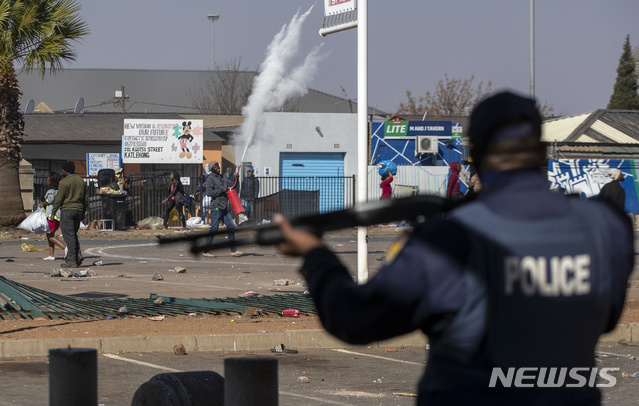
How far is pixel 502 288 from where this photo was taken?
6.61ft

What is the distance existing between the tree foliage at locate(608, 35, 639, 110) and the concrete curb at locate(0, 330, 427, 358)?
5751cm

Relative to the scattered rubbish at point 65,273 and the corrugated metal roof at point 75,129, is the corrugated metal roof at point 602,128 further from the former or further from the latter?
the scattered rubbish at point 65,273

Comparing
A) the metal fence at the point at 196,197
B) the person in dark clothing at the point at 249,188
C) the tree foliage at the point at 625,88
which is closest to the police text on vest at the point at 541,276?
the metal fence at the point at 196,197

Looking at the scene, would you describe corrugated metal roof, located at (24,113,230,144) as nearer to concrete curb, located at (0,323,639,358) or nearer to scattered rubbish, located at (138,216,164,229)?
scattered rubbish, located at (138,216,164,229)

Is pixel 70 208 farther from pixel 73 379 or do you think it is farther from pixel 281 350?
pixel 73 379

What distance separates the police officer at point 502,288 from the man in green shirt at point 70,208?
13.6 m

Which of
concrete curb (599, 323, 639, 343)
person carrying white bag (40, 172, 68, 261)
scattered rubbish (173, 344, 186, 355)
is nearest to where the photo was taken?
scattered rubbish (173, 344, 186, 355)

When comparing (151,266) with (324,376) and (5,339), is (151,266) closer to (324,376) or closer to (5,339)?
(5,339)

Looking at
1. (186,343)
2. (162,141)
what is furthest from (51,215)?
(162,141)

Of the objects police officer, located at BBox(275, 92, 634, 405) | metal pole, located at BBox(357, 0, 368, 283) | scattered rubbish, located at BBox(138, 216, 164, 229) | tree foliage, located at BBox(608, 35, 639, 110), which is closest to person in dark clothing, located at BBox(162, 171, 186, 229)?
scattered rubbish, located at BBox(138, 216, 164, 229)

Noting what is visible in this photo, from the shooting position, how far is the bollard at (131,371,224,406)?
12.2 ft

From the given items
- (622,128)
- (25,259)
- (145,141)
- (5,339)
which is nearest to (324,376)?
(5,339)

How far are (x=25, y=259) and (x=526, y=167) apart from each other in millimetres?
16879

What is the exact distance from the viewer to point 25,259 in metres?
17.7
